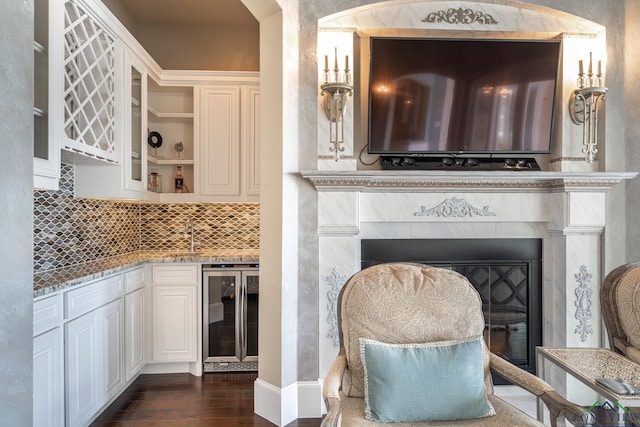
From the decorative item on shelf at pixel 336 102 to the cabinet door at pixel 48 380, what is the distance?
1.93 metres

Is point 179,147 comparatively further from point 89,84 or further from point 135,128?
point 89,84

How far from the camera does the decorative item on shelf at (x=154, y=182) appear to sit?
11.8 ft

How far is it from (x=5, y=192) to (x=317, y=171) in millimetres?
1620

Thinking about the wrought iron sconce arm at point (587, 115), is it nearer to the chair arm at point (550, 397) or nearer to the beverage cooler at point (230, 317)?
the chair arm at point (550, 397)

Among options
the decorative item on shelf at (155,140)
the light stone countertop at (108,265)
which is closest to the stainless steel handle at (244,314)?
the light stone countertop at (108,265)

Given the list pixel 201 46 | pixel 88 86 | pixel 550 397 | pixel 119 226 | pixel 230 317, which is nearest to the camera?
pixel 550 397

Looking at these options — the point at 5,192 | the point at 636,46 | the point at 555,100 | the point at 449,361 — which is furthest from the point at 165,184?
the point at 636,46

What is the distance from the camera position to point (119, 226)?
3418mm

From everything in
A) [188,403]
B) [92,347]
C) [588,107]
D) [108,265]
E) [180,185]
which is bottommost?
[188,403]

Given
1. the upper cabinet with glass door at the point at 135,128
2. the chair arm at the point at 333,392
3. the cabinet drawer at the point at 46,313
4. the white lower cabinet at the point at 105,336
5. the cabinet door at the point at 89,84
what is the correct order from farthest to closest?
the upper cabinet with glass door at the point at 135,128 → the cabinet door at the point at 89,84 → the white lower cabinet at the point at 105,336 → the cabinet drawer at the point at 46,313 → the chair arm at the point at 333,392

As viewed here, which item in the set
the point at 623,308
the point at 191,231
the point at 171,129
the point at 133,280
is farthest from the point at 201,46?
the point at 623,308

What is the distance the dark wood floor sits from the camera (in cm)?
256

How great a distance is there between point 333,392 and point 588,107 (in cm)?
259

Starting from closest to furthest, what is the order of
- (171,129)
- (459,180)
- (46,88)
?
1. (46,88)
2. (459,180)
3. (171,129)
